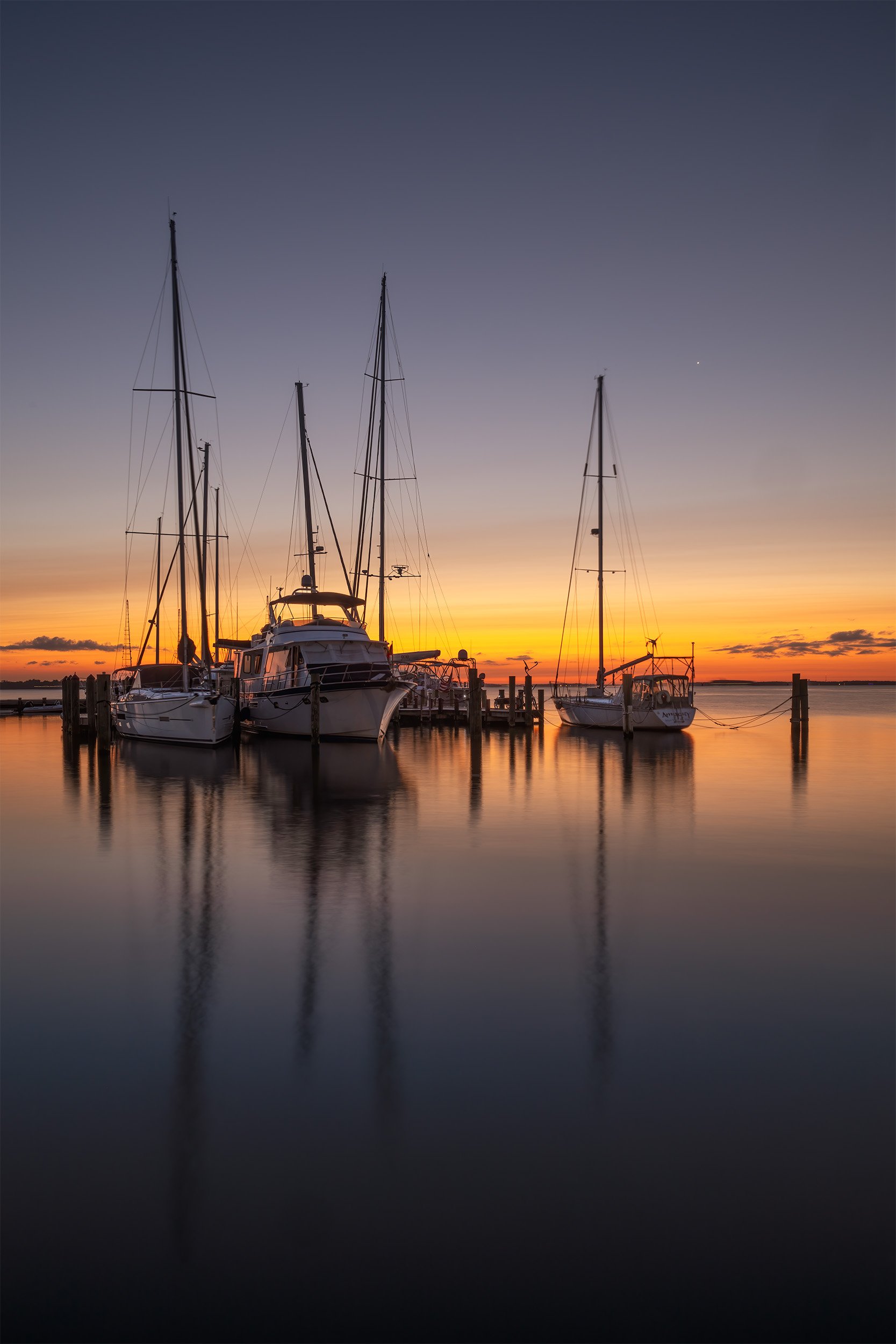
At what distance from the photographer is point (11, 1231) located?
13.2 ft

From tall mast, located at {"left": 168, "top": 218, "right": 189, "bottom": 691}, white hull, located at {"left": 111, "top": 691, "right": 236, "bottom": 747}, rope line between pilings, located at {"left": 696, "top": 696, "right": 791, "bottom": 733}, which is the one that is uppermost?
tall mast, located at {"left": 168, "top": 218, "right": 189, "bottom": 691}

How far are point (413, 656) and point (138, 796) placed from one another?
14223 millimetres

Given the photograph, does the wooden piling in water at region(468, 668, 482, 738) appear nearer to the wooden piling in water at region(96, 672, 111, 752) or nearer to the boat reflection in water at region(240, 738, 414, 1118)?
the boat reflection in water at region(240, 738, 414, 1118)

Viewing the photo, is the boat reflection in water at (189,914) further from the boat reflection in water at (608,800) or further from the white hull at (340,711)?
the white hull at (340,711)

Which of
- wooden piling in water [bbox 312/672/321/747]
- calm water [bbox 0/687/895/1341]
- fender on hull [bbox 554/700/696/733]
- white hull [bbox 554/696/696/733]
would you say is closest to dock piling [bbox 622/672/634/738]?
white hull [bbox 554/696/696/733]

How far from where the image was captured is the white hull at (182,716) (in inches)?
1276

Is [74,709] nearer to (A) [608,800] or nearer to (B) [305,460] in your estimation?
(B) [305,460]

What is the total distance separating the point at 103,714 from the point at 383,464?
1621cm

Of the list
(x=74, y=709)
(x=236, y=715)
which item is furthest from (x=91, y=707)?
(x=236, y=715)

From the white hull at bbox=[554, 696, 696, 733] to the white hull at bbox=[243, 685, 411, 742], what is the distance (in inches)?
541

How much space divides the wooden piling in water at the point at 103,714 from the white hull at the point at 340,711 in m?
6.15

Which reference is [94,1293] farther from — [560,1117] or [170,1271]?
[560,1117]

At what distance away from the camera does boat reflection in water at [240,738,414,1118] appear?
681cm

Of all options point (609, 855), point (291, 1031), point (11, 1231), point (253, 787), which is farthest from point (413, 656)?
point (11, 1231)
